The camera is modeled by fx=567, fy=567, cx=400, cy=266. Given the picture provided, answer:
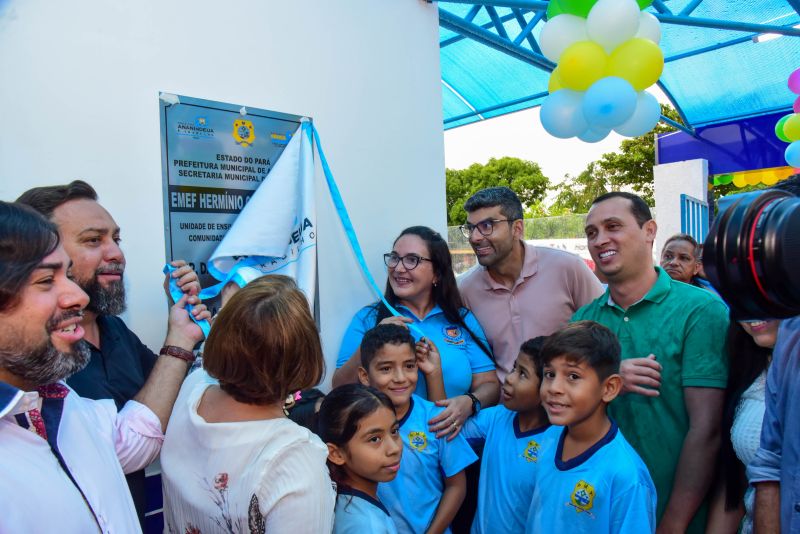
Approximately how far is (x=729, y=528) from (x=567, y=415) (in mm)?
693

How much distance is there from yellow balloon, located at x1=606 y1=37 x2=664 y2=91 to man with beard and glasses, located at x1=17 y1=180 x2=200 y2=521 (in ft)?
11.2

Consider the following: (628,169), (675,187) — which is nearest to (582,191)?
(628,169)

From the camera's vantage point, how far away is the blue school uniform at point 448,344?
2.43 m

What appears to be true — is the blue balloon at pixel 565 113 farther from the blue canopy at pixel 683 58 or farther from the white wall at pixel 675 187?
the white wall at pixel 675 187

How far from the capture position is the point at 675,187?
1200cm

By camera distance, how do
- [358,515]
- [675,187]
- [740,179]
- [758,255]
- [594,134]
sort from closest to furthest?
[758,255] < [358,515] < [594,134] < [740,179] < [675,187]

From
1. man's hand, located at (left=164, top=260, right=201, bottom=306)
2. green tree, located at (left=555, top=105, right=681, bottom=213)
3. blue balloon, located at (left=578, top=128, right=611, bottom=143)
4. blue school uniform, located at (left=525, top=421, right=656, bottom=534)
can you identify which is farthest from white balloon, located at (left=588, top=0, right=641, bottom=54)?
green tree, located at (left=555, top=105, right=681, bottom=213)

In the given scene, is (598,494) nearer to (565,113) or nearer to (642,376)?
(642,376)

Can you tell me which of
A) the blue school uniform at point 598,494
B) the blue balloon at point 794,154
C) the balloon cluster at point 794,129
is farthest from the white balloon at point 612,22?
the blue balloon at point 794,154

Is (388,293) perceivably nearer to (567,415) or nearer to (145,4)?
(567,415)

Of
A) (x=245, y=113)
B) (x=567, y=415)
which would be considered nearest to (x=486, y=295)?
(x=567, y=415)

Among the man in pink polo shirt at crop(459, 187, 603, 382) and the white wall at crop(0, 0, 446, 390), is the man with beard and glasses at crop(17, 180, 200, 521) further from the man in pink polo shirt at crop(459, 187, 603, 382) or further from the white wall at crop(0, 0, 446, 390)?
the man in pink polo shirt at crop(459, 187, 603, 382)

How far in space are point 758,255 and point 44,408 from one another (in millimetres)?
1498

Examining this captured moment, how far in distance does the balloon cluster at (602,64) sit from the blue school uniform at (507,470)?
2.49 meters
